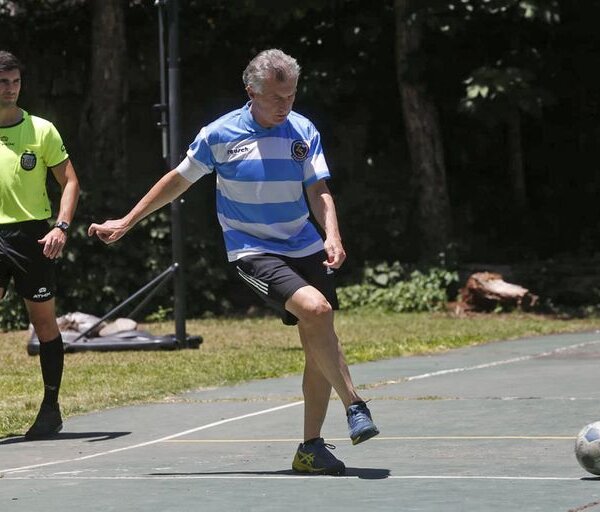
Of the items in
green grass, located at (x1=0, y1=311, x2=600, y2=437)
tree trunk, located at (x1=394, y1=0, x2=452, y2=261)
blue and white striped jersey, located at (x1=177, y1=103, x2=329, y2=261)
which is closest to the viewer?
blue and white striped jersey, located at (x1=177, y1=103, x2=329, y2=261)

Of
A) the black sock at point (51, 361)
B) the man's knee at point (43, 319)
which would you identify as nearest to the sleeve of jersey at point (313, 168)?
the man's knee at point (43, 319)

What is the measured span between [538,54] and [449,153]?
2429mm

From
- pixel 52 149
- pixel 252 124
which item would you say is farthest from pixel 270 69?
pixel 52 149

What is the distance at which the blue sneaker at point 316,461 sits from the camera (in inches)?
262

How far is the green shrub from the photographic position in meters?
18.8

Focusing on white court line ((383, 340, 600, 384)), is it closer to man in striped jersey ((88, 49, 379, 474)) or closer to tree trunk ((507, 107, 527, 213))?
man in striped jersey ((88, 49, 379, 474))

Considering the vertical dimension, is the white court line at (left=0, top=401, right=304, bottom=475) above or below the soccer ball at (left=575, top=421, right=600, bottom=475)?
below

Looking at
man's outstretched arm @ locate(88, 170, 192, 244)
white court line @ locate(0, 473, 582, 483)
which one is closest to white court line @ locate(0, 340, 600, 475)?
white court line @ locate(0, 473, 582, 483)

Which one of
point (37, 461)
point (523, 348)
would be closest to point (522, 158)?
point (523, 348)

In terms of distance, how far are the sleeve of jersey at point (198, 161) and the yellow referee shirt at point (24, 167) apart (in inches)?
67.9

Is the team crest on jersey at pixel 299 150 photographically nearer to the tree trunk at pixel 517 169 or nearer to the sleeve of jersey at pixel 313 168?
the sleeve of jersey at pixel 313 168

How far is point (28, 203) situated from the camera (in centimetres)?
851

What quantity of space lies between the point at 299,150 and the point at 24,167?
7.46 ft

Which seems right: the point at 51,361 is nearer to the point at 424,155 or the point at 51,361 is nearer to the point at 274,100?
the point at 274,100
